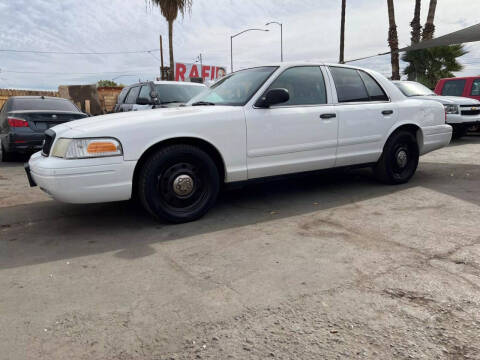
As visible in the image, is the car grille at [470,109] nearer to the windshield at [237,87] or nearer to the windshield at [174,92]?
the windshield at [174,92]

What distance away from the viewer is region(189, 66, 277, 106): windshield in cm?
433

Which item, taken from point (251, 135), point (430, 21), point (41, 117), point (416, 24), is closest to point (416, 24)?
point (416, 24)

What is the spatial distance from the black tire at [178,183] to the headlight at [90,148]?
0.33m

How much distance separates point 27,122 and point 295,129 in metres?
5.70

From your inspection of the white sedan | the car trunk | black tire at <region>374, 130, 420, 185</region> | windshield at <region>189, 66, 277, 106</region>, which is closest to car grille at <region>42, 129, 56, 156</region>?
the white sedan

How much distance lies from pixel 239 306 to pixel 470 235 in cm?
226

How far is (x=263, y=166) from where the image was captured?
4250 millimetres

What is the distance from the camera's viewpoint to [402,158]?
17.8 feet

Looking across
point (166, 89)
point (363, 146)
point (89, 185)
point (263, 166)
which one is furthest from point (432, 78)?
point (89, 185)

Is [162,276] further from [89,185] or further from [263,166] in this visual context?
[263,166]

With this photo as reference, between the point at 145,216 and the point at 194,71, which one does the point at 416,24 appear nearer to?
the point at 194,71

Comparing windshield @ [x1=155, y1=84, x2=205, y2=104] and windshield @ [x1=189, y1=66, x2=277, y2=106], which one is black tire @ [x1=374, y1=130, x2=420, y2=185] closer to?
windshield @ [x1=189, y1=66, x2=277, y2=106]

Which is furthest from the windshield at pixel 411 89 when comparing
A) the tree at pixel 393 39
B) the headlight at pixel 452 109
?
the tree at pixel 393 39

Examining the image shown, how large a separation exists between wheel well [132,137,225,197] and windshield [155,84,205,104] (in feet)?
14.7
